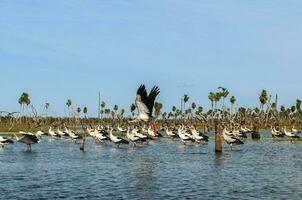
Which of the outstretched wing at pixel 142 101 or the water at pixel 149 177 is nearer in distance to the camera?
the water at pixel 149 177

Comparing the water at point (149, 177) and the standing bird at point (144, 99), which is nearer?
the water at point (149, 177)

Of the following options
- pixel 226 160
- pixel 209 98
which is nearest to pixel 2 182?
pixel 226 160

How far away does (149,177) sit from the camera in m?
29.7

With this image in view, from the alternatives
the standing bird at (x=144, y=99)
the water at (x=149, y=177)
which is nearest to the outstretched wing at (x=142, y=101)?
the standing bird at (x=144, y=99)

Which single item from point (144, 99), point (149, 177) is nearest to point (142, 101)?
point (144, 99)

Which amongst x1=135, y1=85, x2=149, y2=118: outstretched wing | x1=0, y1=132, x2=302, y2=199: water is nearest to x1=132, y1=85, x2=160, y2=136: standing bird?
x1=135, y1=85, x2=149, y2=118: outstretched wing

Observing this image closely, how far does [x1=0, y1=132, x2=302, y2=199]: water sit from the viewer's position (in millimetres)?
23681

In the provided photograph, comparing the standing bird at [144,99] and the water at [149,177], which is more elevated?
the standing bird at [144,99]

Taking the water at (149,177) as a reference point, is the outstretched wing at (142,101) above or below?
above

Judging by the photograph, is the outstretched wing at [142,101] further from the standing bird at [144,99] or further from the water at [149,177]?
the water at [149,177]

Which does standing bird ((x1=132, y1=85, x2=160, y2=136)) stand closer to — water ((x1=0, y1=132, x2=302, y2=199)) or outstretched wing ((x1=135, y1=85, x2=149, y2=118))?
outstretched wing ((x1=135, y1=85, x2=149, y2=118))

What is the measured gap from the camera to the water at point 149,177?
77.7ft

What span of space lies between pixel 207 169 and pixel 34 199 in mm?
14479

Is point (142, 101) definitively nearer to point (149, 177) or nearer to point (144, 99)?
point (144, 99)
